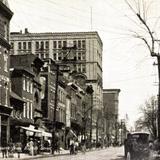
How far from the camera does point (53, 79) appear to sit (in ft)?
301

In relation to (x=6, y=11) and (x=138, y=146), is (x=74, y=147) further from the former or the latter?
(x=138, y=146)

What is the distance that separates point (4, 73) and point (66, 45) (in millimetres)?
117154

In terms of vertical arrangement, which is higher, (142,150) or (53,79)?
(53,79)

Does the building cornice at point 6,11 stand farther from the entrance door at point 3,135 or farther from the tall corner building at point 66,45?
the tall corner building at point 66,45

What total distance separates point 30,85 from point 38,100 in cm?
655

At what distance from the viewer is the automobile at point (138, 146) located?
42.5 m

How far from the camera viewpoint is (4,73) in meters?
61.0

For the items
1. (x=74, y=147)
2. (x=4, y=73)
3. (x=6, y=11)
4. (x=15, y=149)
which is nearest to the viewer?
(x=15, y=149)

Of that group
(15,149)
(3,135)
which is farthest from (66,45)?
(15,149)

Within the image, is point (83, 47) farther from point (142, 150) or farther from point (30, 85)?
point (142, 150)

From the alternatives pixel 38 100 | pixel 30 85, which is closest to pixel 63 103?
pixel 38 100

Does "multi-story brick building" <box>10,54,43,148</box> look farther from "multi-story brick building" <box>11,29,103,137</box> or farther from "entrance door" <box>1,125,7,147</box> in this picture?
"multi-story brick building" <box>11,29,103,137</box>

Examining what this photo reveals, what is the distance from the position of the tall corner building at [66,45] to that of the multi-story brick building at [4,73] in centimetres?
11078

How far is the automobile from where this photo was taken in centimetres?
4250
